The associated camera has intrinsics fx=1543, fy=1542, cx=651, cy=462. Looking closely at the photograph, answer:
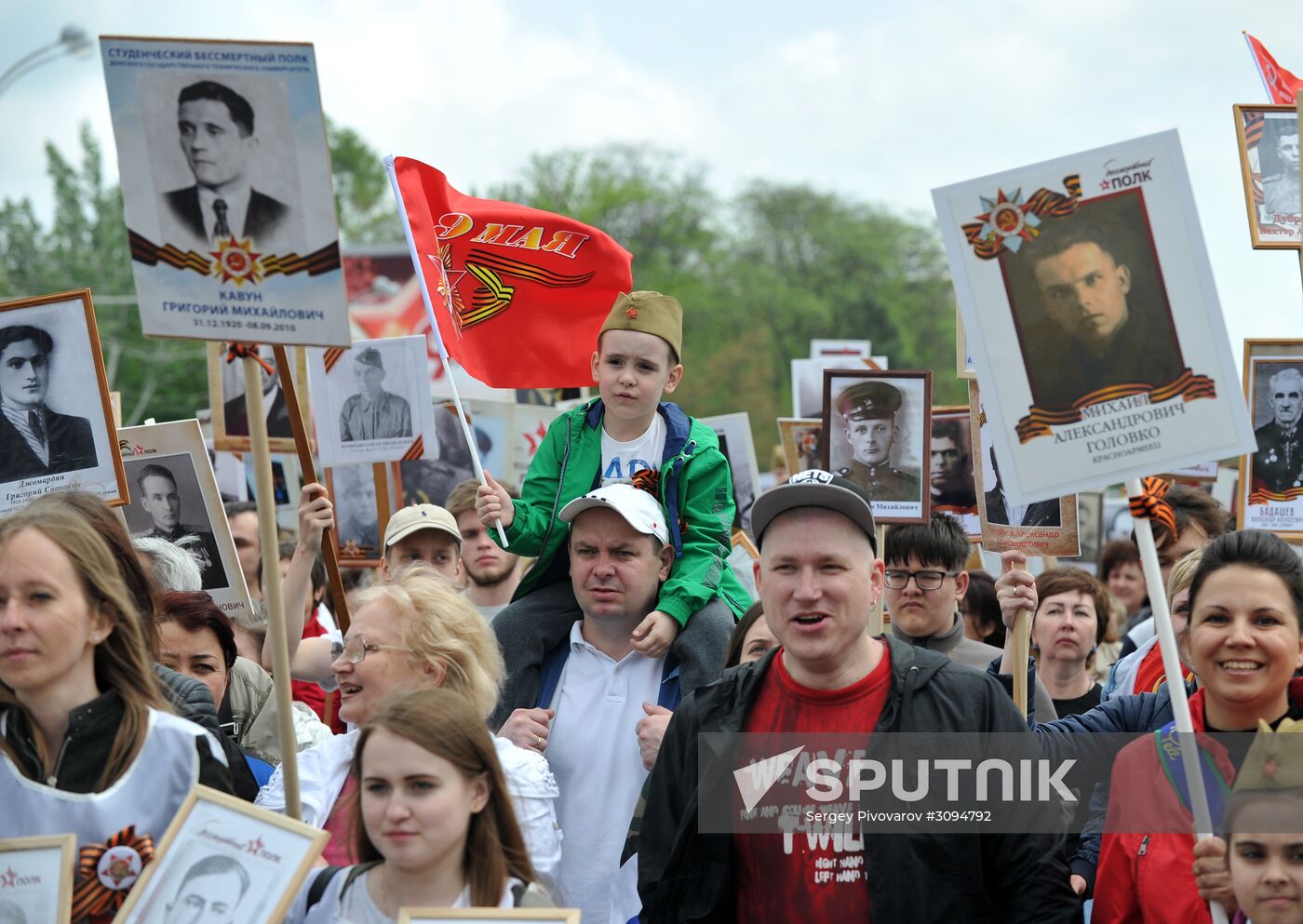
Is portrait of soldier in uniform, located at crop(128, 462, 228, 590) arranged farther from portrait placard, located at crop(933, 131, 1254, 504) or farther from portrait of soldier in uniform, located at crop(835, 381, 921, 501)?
portrait placard, located at crop(933, 131, 1254, 504)

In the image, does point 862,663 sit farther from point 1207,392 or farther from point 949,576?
point 949,576

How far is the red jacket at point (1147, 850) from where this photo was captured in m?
3.57

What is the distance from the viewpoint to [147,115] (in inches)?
139

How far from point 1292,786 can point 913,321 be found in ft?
187

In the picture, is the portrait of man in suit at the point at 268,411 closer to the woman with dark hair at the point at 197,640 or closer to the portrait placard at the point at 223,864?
the woman with dark hair at the point at 197,640

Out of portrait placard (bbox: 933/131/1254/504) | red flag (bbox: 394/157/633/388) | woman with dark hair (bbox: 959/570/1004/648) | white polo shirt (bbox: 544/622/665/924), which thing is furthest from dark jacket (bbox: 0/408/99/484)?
woman with dark hair (bbox: 959/570/1004/648)

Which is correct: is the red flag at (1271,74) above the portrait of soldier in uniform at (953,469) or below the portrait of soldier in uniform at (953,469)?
above

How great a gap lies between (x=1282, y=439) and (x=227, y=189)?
4.49 m

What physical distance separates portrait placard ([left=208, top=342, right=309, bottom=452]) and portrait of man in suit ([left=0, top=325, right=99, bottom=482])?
2.43 meters

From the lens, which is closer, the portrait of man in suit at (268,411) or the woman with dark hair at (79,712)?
the woman with dark hair at (79,712)

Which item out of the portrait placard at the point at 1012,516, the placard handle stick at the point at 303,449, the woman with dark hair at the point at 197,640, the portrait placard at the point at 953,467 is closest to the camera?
the placard handle stick at the point at 303,449

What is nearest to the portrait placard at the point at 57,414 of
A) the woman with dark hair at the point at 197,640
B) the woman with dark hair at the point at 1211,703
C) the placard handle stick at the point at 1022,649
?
the woman with dark hair at the point at 197,640

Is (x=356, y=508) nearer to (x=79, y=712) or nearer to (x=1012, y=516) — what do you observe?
(x=1012, y=516)

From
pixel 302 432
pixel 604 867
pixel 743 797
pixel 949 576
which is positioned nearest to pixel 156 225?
pixel 302 432
